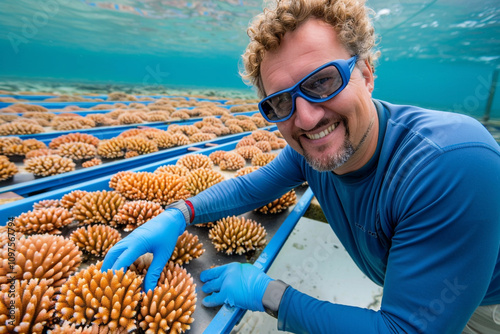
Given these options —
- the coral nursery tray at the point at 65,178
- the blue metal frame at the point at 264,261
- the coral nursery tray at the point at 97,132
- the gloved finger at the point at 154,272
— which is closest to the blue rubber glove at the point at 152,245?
the gloved finger at the point at 154,272

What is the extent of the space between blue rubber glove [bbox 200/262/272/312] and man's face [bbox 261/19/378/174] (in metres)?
1.01

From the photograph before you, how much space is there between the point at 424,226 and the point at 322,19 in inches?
53.1

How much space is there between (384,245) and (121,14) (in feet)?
159

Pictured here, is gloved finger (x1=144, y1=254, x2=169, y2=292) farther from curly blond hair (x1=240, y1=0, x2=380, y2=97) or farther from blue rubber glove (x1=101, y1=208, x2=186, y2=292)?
curly blond hair (x1=240, y1=0, x2=380, y2=97)

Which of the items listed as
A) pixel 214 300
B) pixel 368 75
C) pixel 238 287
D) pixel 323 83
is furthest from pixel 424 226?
pixel 214 300

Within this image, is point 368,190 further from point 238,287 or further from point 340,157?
point 238,287

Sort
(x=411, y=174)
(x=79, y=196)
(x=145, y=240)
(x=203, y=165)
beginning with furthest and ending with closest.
Result: (x=203, y=165)
(x=79, y=196)
(x=145, y=240)
(x=411, y=174)

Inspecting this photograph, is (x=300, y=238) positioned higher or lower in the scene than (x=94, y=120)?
lower

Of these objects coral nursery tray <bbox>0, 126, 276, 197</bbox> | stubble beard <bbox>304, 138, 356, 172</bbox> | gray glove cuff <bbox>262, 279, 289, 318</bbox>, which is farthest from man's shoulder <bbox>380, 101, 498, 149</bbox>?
coral nursery tray <bbox>0, 126, 276, 197</bbox>

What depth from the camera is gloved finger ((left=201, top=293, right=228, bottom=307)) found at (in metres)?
1.64

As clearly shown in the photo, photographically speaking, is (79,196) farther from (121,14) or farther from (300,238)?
(121,14)

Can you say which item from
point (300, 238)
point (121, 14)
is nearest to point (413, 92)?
point (121, 14)

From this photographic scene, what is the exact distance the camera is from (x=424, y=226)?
981 millimetres

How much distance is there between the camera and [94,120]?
6844mm
